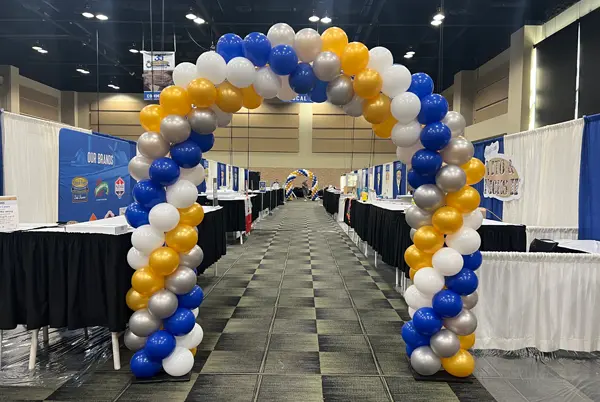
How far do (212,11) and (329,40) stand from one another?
8.16 m

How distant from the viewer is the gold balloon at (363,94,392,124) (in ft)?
8.36

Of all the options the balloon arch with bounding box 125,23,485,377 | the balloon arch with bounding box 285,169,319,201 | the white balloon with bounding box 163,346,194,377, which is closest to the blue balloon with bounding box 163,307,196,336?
the balloon arch with bounding box 125,23,485,377

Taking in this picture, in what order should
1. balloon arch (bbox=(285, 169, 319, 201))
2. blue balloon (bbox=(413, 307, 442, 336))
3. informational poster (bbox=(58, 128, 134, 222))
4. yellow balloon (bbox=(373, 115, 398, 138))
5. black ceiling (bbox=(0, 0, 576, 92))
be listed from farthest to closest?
balloon arch (bbox=(285, 169, 319, 201)) < black ceiling (bbox=(0, 0, 576, 92)) < informational poster (bbox=(58, 128, 134, 222)) < yellow balloon (bbox=(373, 115, 398, 138)) < blue balloon (bbox=(413, 307, 442, 336))

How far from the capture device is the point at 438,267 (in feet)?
8.13

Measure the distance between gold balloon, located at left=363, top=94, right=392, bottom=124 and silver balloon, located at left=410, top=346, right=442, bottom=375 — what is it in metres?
1.58

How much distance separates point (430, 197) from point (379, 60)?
96 cm

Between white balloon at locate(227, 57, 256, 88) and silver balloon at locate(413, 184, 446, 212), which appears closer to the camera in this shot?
white balloon at locate(227, 57, 256, 88)

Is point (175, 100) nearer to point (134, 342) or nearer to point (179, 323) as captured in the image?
point (179, 323)

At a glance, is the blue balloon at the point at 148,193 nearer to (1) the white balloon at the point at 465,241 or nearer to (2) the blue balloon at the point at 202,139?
(2) the blue balloon at the point at 202,139

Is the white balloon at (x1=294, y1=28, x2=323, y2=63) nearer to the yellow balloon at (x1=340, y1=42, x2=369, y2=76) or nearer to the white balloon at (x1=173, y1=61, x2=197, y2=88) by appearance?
the yellow balloon at (x1=340, y1=42, x2=369, y2=76)

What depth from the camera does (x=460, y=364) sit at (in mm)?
2482

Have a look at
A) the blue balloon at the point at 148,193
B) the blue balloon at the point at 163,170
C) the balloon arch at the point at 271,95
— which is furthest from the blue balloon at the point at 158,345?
the blue balloon at the point at 163,170

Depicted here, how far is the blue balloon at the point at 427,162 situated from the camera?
8.06 feet

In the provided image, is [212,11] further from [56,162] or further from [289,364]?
[289,364]
